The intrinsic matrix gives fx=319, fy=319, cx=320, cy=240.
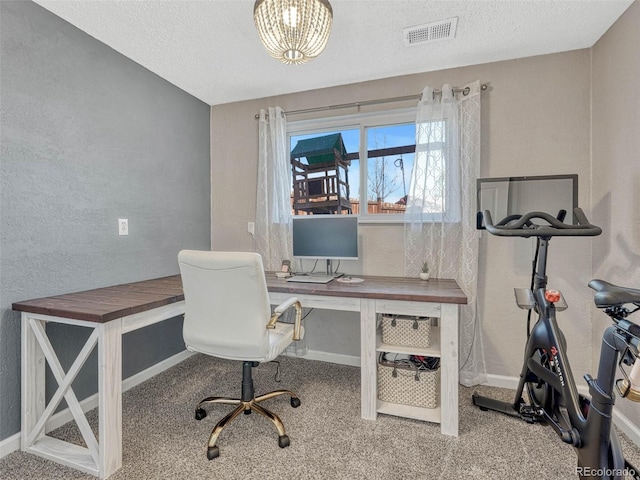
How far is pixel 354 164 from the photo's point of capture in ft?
9.22

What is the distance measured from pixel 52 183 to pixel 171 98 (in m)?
1.26

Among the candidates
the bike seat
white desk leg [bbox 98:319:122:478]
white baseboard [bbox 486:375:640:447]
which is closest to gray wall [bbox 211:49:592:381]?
white baseboard [bbox 486:375:640:447]

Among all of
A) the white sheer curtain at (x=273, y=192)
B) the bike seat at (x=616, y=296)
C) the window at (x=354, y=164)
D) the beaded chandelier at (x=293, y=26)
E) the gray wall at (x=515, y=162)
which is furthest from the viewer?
the white sheer curtain at (x=273, y=192)

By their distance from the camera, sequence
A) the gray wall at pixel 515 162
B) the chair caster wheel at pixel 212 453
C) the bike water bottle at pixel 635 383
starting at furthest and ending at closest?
1. the gray wall at pixel 515 162
2. the chair caster wheel at pixel 212 453
3. the bike water bottle at pixel 635 383

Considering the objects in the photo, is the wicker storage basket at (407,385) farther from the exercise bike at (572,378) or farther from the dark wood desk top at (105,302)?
the dark wood desk top at (105,302)

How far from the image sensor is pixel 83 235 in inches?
79.8

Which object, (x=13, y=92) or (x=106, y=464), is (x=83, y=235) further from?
(x=106, y=464)

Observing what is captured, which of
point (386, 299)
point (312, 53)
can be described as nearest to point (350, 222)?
point (386, 299)

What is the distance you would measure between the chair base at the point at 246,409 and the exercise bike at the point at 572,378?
1.27m

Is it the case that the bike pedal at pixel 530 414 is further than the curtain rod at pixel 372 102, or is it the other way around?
the curtain rod at pixel 372 102

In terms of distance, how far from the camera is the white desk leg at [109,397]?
4.91 ft

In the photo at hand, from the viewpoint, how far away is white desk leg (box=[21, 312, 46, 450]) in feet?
5.52

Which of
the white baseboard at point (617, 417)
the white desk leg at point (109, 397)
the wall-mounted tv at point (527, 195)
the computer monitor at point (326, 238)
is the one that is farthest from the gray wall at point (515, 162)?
the white desk leg at point (109, 397)

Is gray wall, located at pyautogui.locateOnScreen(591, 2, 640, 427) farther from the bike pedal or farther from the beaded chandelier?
the beaded chandelier
